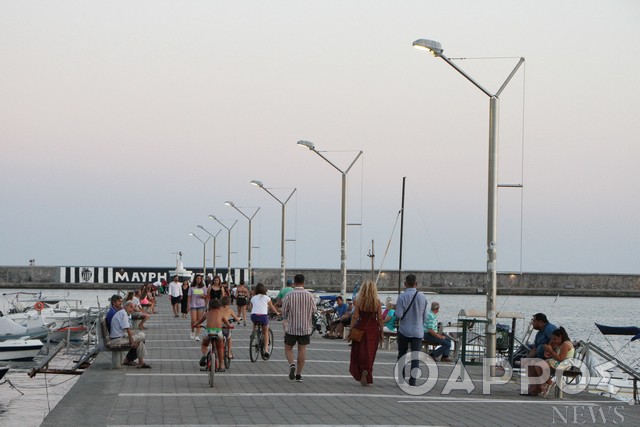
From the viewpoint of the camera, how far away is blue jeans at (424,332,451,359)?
25.7 metres

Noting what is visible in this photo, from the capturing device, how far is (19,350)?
37188 mm

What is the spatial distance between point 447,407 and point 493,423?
1.84m

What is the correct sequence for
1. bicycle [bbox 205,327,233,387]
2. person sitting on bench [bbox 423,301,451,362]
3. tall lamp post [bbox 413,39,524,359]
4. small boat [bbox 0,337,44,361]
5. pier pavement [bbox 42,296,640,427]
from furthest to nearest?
1. small boat [bbox 0,337,44,361]
2. person sitting on bench [bbox 423,301,451,362]
3. tall lamp post [bbox 413,39,524,359]
4. bicycle [bbox 205,327,233,387]
5. pier pavement [bbox 42,296,640,427]

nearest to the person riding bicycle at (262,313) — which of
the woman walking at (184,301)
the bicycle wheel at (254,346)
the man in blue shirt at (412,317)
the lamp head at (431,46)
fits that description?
the bicycle wheel at (254,346)

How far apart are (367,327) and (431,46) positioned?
5.71 metres

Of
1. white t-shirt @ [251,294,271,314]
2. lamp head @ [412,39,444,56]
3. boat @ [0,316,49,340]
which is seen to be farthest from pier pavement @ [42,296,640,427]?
boat @ [0,316,49,340]

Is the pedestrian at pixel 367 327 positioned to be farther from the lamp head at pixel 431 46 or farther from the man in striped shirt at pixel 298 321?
the lamp head at pixel 431 46

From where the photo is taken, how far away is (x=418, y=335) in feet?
61.8

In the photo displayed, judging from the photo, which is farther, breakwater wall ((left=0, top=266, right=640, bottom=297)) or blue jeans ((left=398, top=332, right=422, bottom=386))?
breakwater wall ((left=0, top=266, right=640, bottom=297))

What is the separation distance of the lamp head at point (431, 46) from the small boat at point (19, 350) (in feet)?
67.4

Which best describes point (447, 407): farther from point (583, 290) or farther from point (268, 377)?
point (583, 290)

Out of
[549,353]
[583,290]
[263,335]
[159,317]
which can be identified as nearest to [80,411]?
[549,353]

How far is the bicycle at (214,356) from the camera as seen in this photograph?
18.2 m

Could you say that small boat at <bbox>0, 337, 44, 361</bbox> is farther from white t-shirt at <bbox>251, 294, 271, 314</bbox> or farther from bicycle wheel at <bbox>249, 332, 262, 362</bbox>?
white t-shirt at <bbox>251, 294, 271, 314</bbox>
